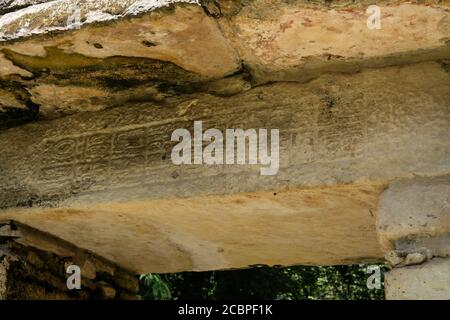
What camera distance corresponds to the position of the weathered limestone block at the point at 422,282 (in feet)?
5.27

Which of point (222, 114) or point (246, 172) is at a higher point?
point (222, 114)

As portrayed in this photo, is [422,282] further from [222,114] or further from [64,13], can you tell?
[64,13]

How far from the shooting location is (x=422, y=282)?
1.63m

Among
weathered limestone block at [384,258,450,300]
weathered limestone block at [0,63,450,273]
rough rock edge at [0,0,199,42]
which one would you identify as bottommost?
weathered limestone block at [384,258,450,300]

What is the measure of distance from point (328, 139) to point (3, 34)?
0.96 meters

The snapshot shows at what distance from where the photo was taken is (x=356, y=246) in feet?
7.54

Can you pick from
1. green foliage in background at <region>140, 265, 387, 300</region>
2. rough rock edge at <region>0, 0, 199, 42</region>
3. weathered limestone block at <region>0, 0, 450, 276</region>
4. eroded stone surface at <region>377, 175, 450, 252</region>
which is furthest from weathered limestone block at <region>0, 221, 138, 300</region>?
green foliage in background at <region>140, 265, 387, 300</region>

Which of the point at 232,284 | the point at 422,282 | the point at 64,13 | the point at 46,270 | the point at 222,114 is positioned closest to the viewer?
the point at 422,282

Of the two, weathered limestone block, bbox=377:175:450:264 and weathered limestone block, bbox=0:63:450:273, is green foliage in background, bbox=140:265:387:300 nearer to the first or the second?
weathered limestone block, bbox=0:63:450:273

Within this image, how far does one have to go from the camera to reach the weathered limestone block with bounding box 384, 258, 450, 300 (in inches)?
63.2

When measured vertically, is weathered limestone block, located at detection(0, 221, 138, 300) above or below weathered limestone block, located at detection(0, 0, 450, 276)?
below

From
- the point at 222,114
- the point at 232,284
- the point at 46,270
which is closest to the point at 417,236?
the point at 222,114

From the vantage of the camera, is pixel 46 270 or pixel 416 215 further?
pixel 46 270
